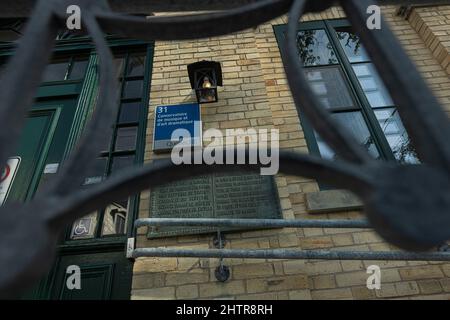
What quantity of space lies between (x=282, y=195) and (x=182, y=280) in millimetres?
1079

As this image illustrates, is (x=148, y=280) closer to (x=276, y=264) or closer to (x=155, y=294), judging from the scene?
(x=155, y=294)

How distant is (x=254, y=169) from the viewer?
41.5 inches

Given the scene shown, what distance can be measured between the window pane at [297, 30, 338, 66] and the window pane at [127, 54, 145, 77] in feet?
6.78

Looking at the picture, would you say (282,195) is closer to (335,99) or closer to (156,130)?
(156,130)

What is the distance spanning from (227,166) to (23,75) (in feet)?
2.08

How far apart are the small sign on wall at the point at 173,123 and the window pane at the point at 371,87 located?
79.3 inches

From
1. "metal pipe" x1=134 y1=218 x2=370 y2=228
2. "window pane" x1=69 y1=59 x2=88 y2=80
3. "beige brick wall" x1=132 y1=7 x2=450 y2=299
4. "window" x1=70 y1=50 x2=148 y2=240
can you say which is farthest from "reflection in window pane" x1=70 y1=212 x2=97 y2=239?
"window pane" x1=69 y1=59 x2=88 y2=80

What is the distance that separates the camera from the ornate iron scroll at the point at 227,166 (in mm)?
841

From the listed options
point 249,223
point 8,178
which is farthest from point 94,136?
point 8,178

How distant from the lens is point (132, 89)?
4.81 metres

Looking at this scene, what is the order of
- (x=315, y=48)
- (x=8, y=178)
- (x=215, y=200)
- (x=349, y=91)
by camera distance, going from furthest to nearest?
(x=315, y=48)
(x=349, y=91)
(x=8, y=178)
(x=215, y=200)

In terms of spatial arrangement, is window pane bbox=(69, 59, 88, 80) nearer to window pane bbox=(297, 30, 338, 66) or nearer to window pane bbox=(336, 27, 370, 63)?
window pane bbox=(297, 30, 338, 66)

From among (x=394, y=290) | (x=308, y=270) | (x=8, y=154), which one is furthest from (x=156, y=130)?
(x=8, y=154)

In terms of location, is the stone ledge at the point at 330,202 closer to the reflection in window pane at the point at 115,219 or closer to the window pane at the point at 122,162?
the reflection in window pane at the point at 115,219
